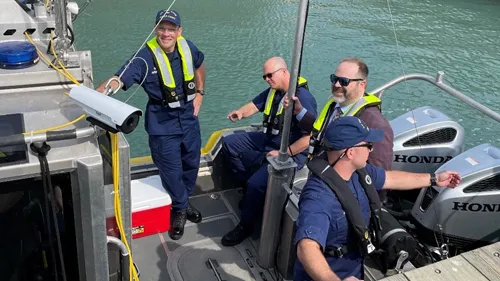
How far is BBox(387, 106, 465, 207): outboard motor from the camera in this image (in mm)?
4094

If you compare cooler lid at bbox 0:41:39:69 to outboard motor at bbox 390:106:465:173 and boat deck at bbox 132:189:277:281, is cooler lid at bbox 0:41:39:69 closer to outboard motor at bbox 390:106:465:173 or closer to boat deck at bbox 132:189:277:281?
boat deck at bbox 132:189:277:281

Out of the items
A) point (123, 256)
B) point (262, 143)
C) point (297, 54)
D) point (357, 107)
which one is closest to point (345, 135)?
point (297, 54)

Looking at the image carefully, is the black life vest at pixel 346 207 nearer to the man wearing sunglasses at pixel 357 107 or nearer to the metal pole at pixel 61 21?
the man wearing sunglasses at pixel 357 107

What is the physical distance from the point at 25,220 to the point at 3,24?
3.18 feet

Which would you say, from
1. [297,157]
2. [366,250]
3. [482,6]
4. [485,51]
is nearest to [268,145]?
[297,157]

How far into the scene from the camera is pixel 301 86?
146 inches

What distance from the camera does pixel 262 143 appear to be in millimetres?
4047

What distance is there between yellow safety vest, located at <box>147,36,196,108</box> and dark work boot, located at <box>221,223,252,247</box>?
1047 millimetres

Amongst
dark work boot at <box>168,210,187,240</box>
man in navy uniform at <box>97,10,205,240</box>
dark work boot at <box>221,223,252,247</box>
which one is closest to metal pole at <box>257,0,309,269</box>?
dark work boot at <box>221,223,252,247</box>

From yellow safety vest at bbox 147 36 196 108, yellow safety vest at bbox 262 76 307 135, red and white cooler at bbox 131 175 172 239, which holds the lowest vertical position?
red and white cooler at bbox 131 175 172 239

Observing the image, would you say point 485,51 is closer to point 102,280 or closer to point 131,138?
point 131,138

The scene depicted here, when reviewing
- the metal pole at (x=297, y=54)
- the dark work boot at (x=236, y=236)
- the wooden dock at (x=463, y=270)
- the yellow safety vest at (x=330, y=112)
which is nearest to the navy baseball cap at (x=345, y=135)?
the metal pole at (x=297, y=54)

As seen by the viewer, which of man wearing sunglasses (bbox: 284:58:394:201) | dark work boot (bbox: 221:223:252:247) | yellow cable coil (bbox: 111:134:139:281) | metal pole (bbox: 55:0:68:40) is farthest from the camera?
dark work boot (bbox: 221:223:252:247)

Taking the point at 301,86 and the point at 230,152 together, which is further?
the point at 230,152
